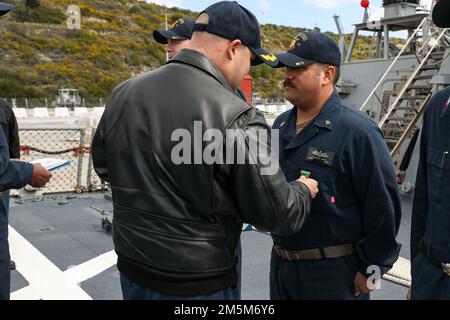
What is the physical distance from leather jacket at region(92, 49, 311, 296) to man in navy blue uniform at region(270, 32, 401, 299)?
61cm

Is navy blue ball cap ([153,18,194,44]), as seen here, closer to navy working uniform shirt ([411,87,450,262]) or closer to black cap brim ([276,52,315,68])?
black cap brim ([276,52,315,68])

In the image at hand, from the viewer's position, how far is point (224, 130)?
153 centimetres

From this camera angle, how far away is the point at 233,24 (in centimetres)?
167

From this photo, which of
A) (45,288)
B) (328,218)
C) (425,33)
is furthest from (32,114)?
(328,218)

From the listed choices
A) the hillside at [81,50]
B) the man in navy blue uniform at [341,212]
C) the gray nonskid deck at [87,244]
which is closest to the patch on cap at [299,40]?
the man in navy blue uniform at [341,212]

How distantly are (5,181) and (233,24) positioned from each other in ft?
5.54

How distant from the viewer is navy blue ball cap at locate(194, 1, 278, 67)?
1.67m

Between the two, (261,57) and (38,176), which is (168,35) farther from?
(261,57)

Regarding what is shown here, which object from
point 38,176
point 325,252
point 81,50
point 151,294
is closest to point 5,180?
point 38,176

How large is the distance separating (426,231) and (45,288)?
2893 millimetres

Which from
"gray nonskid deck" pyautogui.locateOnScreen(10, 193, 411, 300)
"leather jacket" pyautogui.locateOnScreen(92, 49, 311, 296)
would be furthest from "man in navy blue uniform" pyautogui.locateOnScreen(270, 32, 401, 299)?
"gray nonskid deck" pyautogui.locateOnScreen(10, 193, 411, 300)

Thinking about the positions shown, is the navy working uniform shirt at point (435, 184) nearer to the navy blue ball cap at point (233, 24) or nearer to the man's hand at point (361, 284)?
the man's hand at point (361, 284)

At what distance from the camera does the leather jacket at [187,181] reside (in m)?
1.55

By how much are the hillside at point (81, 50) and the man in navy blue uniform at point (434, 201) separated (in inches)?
1371
